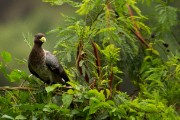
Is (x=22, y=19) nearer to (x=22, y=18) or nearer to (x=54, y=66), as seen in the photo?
(x=22, y=18)

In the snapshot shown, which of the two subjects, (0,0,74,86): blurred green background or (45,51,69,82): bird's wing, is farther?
(0,0,74,86): blurred green background

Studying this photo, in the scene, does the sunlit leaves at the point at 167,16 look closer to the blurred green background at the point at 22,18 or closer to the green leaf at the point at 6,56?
the green leaf at the point at 6,56

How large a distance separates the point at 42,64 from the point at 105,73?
0.69 meters

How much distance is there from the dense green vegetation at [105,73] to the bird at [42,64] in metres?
0.13

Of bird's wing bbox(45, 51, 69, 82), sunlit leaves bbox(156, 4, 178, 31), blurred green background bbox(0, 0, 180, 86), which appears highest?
blurred green background bbox(0, 0, 180, 86)

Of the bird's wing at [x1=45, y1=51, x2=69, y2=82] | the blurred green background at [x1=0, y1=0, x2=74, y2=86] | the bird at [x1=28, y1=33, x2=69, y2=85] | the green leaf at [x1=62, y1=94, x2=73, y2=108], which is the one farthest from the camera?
the blurred green background at [x1=0, y1=0, x2=74, y2=86]

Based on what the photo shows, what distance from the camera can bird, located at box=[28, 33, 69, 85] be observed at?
469 cm

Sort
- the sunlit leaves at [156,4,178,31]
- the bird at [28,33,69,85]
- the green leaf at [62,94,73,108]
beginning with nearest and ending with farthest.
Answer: the green leaf at [62,94,73,108] < the bird at [28,33,69,85] < the sunlit leaves at [156,4,178,31]

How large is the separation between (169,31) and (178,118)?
2.02 m

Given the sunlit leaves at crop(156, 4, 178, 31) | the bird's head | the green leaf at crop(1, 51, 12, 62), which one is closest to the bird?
the bird's head

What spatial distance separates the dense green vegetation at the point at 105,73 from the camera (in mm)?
3908

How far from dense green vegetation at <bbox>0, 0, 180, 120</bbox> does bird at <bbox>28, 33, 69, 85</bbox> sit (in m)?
0.13

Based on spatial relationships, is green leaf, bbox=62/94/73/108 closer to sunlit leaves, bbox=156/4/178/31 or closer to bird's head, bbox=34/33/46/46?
bird's head, bbox=34/33/46/46

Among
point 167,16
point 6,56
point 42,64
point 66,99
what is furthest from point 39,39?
point 167,16
